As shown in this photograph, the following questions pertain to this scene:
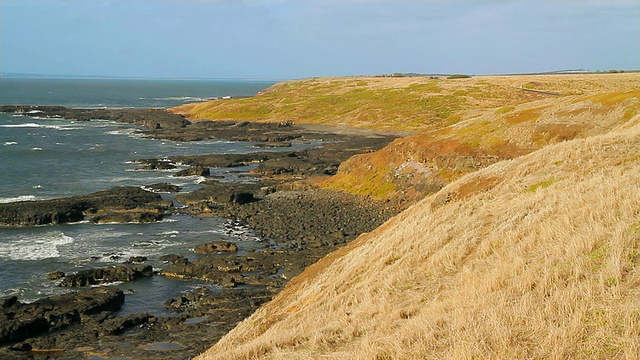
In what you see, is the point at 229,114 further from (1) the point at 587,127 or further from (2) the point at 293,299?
(2) the point at 293,299

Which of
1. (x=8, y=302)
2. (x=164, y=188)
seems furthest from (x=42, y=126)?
(x=8, y=302)

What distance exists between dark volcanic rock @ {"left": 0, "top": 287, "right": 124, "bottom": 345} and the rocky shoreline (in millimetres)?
42

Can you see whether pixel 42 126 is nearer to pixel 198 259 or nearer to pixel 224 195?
pixel 224 195

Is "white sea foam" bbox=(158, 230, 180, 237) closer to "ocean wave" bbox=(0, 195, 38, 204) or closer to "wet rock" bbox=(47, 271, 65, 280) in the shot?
"wet rock" bbox=(47, 271, 65, 280)

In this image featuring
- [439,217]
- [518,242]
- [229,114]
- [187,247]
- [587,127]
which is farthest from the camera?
[229,114]

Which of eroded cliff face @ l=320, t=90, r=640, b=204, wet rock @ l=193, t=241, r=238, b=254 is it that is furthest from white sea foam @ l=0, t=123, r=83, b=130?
wet rock @ l=193, t=241, r=238, b=254

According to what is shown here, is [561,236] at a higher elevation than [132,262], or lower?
higher

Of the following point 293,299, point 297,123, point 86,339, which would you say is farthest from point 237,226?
point 297,123

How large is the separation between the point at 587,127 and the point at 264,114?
97.6 m

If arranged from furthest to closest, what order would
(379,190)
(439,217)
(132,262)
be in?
(379,190)
(132,262)
(439,217)

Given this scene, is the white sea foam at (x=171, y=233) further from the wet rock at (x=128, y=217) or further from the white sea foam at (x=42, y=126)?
the white sea foam at (x=42, y=126)

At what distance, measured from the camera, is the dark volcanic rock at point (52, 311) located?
23898 mm

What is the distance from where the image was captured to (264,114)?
132000 millimetres

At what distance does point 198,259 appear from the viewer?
34.2 metres
